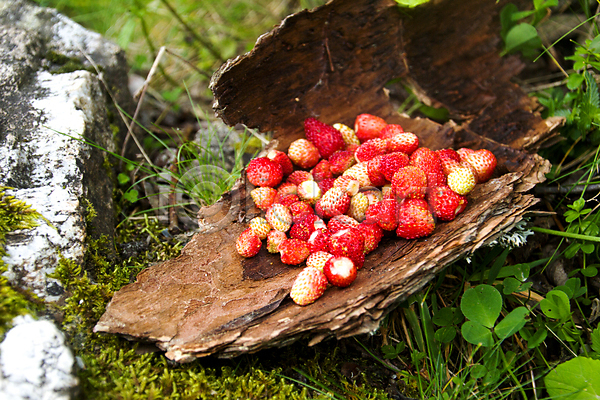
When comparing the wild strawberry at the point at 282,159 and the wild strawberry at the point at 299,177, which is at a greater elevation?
the wild strawberry at the point at 282,159

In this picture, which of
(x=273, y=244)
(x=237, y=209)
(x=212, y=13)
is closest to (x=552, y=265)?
(x=273, y=244)

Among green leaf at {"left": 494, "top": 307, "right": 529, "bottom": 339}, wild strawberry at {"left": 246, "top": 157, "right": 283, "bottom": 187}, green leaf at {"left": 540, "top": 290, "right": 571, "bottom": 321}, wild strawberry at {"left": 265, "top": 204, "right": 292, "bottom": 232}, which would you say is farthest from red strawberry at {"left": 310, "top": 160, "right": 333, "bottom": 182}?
green leaf at {"left": 540, "top": 290, "right": 571, "bottom": 321}

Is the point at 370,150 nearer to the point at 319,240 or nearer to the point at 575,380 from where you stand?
the point at 319,240

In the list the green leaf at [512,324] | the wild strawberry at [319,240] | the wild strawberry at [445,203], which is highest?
the wild strawberry at [319,240]

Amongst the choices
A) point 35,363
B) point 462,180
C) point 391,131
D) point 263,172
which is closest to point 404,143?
point 391,131

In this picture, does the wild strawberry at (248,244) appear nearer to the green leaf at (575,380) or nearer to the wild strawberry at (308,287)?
the wild strawberry at (308,287)

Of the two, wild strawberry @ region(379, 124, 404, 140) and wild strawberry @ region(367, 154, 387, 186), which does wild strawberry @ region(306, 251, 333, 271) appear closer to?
wild strawberry @ region(367, 154, 387, 186)

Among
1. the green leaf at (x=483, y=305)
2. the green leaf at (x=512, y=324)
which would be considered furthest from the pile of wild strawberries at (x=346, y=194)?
the green leaf at (x=512, y=324)

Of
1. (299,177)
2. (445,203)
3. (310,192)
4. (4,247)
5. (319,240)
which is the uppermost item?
(4,247)
